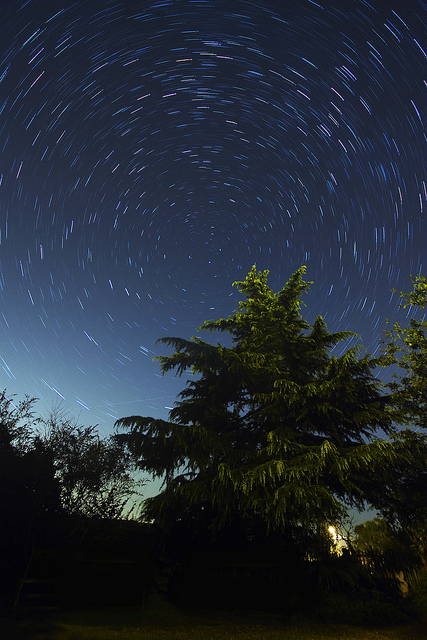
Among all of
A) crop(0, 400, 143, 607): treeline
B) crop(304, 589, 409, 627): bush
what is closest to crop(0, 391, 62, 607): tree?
crop(0, 400, 143, 607): treeline

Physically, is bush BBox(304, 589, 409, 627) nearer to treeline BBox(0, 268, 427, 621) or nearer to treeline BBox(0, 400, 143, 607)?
treeline BBox(0, 268, 427, 621)

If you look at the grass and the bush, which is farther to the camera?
the bush

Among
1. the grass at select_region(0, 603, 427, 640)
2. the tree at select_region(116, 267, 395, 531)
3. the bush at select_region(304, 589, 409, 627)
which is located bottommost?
the grass at select_region(0, 603, 427, 640)

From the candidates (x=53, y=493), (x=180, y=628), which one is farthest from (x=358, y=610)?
(x=53, y=493)

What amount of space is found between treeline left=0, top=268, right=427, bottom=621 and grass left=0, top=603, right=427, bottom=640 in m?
0.58

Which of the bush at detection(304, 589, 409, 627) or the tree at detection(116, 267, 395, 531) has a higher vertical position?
the tree at detection(116, 267, 395, 531)

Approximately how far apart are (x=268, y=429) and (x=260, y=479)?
3.54m

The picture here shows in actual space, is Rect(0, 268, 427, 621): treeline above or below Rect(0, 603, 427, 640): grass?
above

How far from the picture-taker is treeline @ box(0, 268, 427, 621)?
868cm

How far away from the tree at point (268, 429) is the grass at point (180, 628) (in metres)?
2.37

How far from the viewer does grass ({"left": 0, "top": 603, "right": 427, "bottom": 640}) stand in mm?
8023

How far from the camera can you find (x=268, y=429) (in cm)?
1140

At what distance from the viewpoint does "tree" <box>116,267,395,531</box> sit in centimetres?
816

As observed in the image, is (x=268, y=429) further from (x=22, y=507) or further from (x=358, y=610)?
(x=22, y=507)
